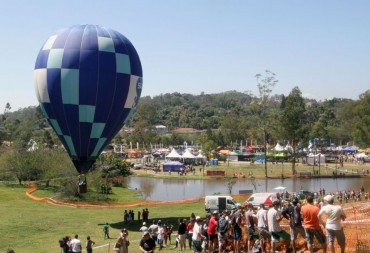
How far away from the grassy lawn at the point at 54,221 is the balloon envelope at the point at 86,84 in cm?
429

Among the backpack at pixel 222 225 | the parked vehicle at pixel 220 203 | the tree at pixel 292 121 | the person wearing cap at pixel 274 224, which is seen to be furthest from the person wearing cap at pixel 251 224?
the tree at pixel 292 121

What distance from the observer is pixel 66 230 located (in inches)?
1237

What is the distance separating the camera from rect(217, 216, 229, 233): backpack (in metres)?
15.8

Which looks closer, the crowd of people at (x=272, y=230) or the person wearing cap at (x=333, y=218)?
the person wearing cap at (x=333, y=218)

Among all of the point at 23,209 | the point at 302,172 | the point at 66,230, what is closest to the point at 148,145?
the point at 302,172

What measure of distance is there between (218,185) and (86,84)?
43323 mm

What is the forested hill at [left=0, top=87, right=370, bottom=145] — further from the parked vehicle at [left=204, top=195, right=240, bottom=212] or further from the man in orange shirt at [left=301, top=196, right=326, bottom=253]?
the man in orange shirt at [left=301, top=196, right=326, bottom=253]

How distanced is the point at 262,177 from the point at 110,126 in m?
49.5

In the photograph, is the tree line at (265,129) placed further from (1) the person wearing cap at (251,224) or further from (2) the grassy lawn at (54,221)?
(1) the person wearing cap at (251,224)

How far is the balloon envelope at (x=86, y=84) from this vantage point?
102ft

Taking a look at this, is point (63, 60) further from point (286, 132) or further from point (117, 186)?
point (286, 132)

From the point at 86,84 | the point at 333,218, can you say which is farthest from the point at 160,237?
the point at 86,84

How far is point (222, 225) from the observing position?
15883 mm

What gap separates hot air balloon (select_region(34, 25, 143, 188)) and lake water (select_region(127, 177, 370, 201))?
27965 mm
